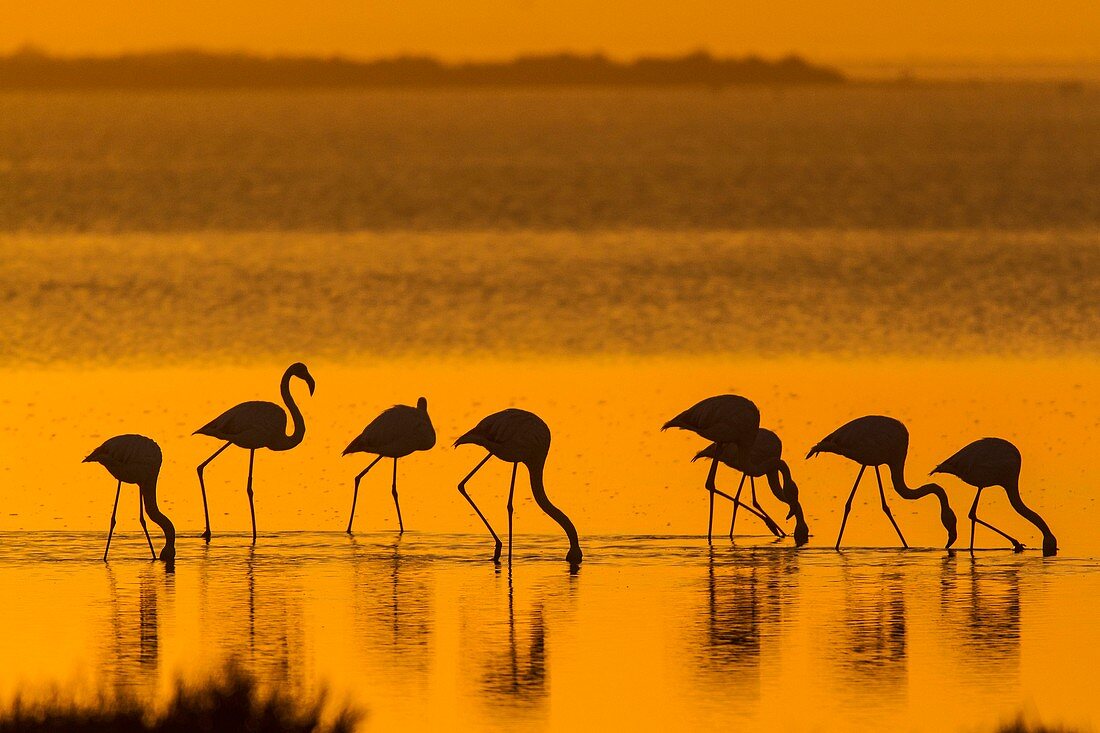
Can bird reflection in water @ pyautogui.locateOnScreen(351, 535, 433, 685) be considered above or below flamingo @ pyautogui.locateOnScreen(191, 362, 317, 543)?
below

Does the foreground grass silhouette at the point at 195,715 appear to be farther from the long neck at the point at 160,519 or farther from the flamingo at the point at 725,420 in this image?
the flamingo at the point at 725,420

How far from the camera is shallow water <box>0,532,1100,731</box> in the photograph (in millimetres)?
12000

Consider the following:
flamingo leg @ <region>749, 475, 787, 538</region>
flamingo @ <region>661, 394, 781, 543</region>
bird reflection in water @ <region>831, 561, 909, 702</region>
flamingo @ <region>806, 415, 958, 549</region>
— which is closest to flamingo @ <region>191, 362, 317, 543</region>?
flamingo @ <region>661, 394, 781, 543</region>

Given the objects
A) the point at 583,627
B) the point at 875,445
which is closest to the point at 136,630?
the point at 583,627

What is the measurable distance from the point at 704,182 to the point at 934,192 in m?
12.8

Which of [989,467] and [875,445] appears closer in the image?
[989,467]

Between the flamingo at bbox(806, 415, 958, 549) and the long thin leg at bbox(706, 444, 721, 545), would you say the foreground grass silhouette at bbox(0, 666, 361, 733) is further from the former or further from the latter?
the flamingo at bbox(806, 415, 958, 549)

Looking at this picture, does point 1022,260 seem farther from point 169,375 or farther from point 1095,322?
point 169,375

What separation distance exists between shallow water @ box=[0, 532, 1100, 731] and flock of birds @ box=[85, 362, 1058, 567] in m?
0.38

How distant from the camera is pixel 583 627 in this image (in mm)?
13852

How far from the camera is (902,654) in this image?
13023 mm

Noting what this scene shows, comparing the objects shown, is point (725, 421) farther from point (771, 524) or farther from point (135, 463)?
point (135, 463)

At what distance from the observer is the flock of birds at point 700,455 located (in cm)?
1630

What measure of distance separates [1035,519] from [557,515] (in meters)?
3.31
